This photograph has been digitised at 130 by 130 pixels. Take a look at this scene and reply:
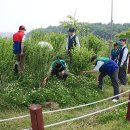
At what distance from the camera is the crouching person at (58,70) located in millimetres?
9891

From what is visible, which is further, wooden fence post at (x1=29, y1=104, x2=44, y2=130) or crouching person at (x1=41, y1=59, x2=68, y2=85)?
crouching person at (x1=41, y1=59, x2=68, y2=85)

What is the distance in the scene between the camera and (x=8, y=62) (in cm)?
848

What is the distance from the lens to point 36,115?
5051 mm

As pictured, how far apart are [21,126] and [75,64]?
13.1ft

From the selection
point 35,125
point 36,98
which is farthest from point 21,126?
point 35,125

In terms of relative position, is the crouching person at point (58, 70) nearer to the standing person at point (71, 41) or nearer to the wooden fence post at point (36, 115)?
the standing person at point (71, 41)

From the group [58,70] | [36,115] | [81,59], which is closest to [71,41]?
[81,59]

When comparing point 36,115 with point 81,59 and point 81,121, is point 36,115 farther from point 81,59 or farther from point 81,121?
point 81,59

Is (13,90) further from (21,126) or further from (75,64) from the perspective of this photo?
(75,64)

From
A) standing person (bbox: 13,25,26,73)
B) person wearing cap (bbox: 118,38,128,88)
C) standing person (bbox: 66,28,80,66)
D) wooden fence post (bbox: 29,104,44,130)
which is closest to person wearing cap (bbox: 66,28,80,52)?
standing person (bbox: 66,28,80,66)

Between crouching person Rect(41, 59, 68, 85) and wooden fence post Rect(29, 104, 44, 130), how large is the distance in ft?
15.1

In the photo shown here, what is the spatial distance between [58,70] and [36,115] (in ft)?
17.1

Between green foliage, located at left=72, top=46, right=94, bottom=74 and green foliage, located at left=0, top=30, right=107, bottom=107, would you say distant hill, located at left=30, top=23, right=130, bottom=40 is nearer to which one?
green foliage, located at left=72, top=46, right=94, bottom=74

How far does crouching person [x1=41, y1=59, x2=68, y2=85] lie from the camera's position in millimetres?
9891
